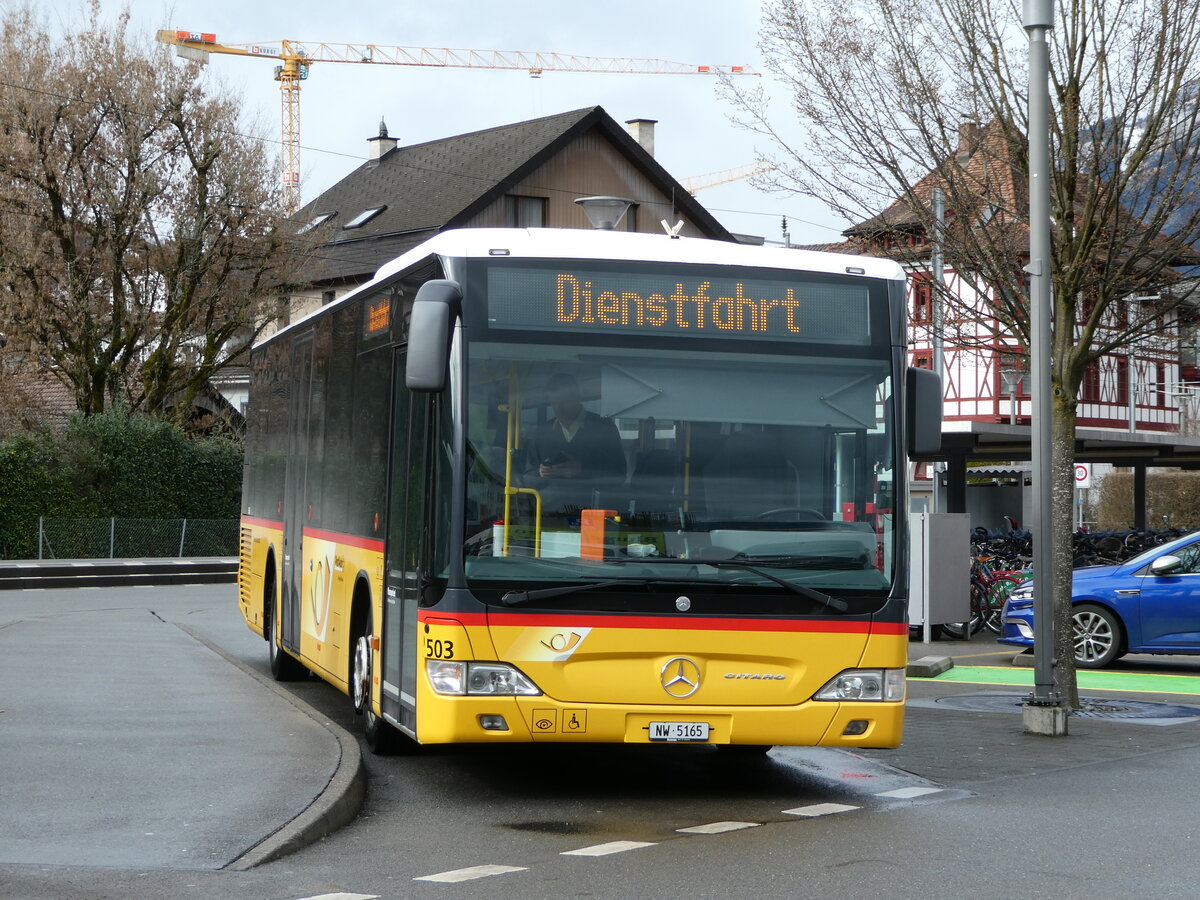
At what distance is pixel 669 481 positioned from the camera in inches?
350

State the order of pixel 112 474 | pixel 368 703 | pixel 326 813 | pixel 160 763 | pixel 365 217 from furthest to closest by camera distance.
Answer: pixel 365 217, pixel 112 474, pixel 368 703, pixel 160 763, pixel 326 813

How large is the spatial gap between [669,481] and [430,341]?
141 cm

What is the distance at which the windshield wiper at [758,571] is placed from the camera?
889cm

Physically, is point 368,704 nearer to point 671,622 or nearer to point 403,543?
point 403,543

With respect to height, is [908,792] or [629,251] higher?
[629,251]

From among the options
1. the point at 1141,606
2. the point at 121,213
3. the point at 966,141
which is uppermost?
the point at 121,213

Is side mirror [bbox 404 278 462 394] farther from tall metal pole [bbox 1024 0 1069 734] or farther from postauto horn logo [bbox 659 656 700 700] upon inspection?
tall metal pole [bbox 1024 0 1069 734]

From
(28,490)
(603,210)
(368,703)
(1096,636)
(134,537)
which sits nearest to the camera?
(368,703)

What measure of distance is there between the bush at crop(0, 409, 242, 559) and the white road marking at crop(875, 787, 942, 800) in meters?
30.2

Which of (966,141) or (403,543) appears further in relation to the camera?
(966,141)

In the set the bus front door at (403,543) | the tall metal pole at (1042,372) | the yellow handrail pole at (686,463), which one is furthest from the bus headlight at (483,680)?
the tall metal pole at (1042,372)

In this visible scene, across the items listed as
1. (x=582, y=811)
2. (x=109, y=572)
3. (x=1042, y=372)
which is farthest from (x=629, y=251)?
(x=109, y=572)

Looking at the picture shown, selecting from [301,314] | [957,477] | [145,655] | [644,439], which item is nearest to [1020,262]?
[644,439]

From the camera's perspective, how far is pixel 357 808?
29.3 feet
